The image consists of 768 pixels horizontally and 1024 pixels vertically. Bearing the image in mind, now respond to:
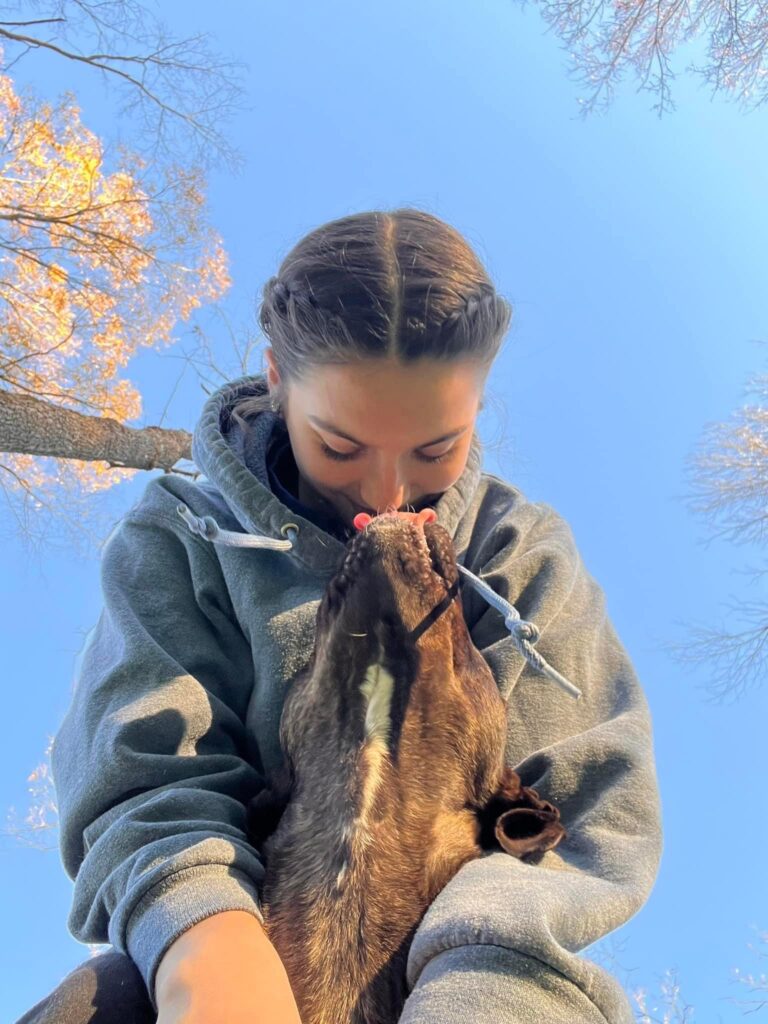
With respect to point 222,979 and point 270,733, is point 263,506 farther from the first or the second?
point 222,979

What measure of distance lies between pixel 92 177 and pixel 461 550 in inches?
189

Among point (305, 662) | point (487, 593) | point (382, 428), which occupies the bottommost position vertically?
point (305, 662)

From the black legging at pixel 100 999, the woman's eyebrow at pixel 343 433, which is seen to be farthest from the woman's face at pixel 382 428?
the black legging at pixel 100 999

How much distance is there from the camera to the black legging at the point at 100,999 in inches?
70.2

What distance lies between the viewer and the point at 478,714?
235 cm

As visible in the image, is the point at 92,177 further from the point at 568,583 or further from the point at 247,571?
the point at 568,583

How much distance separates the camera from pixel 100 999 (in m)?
1.82

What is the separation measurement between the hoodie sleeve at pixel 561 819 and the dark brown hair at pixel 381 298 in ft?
2.54

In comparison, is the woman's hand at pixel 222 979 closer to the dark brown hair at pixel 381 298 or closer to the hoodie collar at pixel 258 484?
the hoodie collar at pixel 258 484

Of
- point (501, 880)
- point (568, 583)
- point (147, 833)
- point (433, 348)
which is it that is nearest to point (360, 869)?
point (501, 880)

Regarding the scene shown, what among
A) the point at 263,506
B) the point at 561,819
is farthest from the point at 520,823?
the point at 263,506

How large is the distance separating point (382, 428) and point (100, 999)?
157 cm

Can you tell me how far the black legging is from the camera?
1782mm

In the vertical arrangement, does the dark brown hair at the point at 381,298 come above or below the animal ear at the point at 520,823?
above
